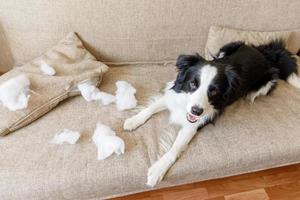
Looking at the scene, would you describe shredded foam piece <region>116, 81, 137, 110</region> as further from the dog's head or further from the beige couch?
the dog's head

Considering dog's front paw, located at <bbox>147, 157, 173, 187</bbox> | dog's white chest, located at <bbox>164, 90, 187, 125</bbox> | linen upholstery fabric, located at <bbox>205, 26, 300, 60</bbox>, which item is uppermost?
linen upholstery fabric, located at <bbox>205, 26, 300, 60</bbox>

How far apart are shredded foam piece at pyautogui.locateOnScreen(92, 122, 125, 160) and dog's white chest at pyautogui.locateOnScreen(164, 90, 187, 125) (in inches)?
12.9

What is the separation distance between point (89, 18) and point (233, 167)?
1126 millimetres

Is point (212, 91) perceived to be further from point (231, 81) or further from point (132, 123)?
point (132, 123)

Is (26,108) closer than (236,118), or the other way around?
(26,108)

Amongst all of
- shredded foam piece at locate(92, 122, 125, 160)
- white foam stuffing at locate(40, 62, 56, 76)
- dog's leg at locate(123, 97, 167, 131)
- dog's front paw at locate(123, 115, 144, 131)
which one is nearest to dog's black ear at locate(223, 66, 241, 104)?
dog's leg at locate(123, 97, 167, 131)

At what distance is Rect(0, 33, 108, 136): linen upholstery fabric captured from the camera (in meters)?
1.21

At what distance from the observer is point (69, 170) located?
107 cm

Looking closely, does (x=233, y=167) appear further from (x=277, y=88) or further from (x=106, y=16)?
(x=106, y=16)

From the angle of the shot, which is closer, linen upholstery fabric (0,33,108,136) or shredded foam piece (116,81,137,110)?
linen upholstery fabric (0,33,108,136)

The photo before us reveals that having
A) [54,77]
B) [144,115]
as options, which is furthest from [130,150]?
[54,77]

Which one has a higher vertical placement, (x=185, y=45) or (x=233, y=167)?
(x=185, y=45)

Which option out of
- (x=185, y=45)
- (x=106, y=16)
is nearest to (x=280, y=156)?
(x=185, y=45)

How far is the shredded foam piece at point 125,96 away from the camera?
1372 millimetres
